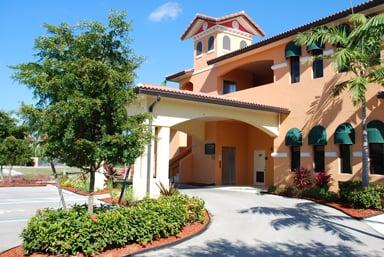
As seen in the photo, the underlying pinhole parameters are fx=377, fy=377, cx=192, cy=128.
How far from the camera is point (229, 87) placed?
27.0 meters

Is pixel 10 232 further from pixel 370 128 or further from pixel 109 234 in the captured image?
pixel 370 128

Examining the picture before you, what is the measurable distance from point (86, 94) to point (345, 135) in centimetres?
1301

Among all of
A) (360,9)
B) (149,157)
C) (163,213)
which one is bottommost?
(163,213)

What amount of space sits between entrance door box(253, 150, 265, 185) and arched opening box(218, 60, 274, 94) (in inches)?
200

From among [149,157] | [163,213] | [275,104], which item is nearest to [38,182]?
[149,157]

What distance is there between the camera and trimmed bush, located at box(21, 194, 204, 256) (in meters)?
8.15

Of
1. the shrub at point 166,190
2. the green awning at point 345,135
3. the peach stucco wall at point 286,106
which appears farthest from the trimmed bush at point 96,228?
the peach stucco wall at point 286,106

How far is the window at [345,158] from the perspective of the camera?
59.0 ft

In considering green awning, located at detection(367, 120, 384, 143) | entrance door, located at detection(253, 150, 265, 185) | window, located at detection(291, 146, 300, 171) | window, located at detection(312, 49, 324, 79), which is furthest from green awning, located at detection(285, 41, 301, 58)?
entrance door, located at detection(253, 150, 265, 185)

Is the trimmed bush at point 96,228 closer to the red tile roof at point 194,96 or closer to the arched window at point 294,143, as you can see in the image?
the red tile roof at point 194,96

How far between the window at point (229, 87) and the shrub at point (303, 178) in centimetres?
944

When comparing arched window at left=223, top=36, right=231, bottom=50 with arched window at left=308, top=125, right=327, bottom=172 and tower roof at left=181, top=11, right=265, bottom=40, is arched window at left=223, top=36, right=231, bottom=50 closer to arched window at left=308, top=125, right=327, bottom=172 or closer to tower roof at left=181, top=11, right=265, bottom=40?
tower roof at left=181, top=11, right=265, bottom=40

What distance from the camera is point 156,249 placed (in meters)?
9.05

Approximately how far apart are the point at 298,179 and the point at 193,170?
30.0 feet
